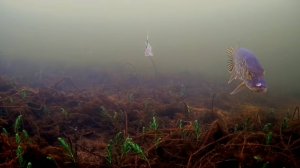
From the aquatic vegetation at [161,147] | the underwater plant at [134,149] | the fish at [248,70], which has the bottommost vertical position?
the aquatic vegetation at [161,147]

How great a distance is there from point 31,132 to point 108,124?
1776mm

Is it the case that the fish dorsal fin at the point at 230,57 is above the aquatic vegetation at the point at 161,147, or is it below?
above

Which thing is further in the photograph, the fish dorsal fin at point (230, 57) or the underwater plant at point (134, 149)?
the fish dorsal fin at point (230, 57)

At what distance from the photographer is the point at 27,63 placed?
32406 mm

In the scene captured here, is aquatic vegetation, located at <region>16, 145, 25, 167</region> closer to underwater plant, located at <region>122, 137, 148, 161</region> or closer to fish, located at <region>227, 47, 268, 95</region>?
underwater plant, located at <region>122, 137, 148, 161</region>

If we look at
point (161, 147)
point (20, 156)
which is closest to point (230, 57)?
point (161, 147)

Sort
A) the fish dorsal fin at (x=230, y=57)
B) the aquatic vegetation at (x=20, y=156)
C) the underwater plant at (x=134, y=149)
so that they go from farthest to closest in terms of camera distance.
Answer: the fish dorsal fin at (x=230, y=57) → the underwater plant at (x=134, y=149) → the aquatic vegetation at (x=20, y=156)

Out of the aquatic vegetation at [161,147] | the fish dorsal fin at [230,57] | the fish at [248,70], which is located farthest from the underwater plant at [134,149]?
the fish dorsal fin at [230,57]

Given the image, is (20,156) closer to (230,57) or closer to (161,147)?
(161,147)

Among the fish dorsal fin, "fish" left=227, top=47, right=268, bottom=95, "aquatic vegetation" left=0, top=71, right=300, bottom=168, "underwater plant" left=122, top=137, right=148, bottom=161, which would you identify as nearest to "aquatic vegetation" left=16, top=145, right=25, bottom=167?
"aquatic vegetation" left=0, top=71, right=300, bottom=168

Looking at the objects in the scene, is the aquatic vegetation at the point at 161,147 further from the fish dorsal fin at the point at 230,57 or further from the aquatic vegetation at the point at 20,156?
the fish dorsal fin at the point at 230,57

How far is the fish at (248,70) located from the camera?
3986 mm

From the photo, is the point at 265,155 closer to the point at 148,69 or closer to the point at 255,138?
the point at 255,138

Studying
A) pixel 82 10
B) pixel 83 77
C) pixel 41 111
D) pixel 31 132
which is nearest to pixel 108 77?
pixel 83 77
